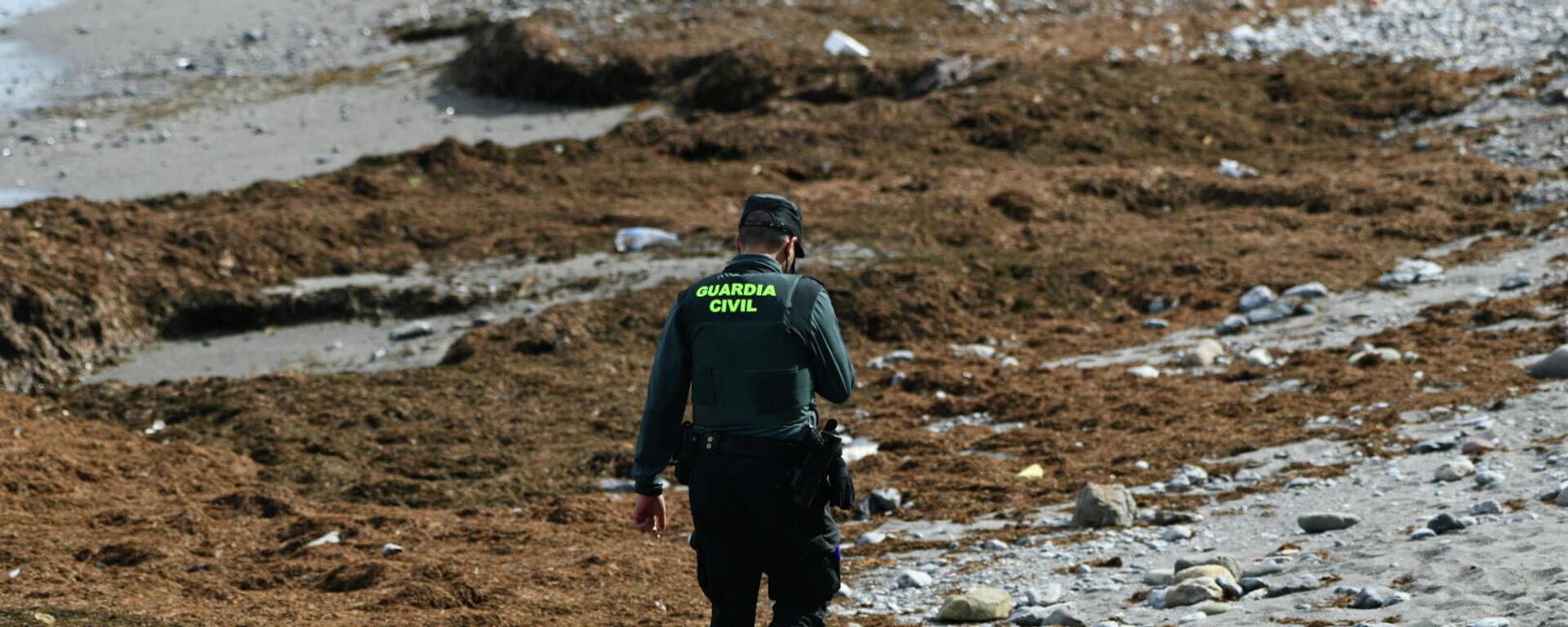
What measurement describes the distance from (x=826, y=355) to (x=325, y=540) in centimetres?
455

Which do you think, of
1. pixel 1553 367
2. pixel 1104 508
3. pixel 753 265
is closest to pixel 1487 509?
pixel 1104 508

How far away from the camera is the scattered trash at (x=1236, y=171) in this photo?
17.9m

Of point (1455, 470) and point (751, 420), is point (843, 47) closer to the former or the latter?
point (1455, 470)

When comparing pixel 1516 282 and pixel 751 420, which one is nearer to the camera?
pixel 751 420

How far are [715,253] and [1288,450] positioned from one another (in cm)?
675

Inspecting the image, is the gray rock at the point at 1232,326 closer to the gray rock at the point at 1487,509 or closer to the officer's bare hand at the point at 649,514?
the gray rock at the point at 1487,509

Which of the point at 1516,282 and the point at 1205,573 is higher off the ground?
the point at 1205,573

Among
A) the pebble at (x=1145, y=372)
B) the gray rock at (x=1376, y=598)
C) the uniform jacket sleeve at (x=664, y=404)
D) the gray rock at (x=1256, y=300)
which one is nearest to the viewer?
the uniform jacket sleeve at (x=664, y=404)

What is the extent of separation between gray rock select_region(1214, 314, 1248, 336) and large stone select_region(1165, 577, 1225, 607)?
639 cm

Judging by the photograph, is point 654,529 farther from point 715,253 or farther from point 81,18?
point 81,18

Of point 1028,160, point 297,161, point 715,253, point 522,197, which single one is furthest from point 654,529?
point 297,161

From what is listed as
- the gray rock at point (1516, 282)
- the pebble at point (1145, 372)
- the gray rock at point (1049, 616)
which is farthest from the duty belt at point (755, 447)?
the gray rock at point (1516, 282)

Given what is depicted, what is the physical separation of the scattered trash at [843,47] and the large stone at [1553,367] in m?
12.9

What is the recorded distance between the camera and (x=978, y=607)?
23.3ft
